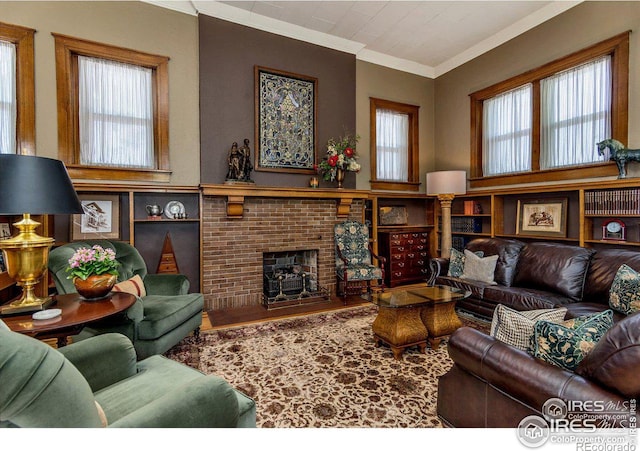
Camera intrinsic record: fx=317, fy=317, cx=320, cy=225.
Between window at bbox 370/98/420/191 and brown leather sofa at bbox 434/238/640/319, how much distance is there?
2.08 m

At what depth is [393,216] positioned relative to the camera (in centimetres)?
550

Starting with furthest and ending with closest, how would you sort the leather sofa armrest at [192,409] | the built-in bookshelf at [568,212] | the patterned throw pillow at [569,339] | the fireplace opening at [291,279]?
the fireplace opening at [291,279] → the built-in bookshelf at [568,212] → the patterned throw pillow at [569,339] → the leather sofa armrest at [192,409]

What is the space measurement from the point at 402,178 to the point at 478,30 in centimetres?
235

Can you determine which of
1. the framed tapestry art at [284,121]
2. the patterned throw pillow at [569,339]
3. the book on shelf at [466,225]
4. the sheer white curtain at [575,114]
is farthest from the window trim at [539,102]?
the patterned throw pillow at [569,339]

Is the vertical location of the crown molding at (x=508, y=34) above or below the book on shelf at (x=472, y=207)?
above

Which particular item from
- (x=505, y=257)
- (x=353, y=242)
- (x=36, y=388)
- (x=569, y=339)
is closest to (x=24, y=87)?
(x=36, y=388)

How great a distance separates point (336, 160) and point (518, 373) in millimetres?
3556

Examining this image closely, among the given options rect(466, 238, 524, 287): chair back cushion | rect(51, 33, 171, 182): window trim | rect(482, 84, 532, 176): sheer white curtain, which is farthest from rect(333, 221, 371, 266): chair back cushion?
rect(51, 33, 171, 182): window trim

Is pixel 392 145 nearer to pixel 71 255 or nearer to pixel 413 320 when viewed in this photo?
pixel 413 320

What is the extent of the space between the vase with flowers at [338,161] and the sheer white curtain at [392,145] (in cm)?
82

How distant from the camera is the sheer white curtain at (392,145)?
5293 mm

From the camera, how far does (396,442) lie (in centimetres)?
98

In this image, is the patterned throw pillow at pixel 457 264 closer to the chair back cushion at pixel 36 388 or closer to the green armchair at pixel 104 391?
the green armchair at pixel 104 391

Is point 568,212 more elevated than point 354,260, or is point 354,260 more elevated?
point 568,212
